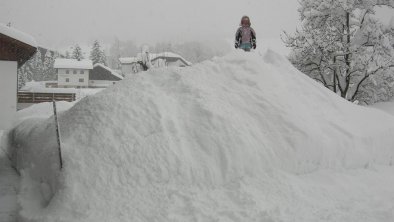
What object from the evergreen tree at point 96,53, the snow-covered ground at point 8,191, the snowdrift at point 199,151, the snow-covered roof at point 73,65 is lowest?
the snow-covered ground at point 8,191

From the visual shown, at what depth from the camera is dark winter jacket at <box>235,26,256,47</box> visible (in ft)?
30.5

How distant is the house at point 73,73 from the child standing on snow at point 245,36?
54.4 metres

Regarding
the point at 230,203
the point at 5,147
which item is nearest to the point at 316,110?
the point at 230,203

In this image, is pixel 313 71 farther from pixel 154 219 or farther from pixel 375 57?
pixel 154 219

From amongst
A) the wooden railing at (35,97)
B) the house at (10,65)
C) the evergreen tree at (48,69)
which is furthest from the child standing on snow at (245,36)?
the evergreen tree at (48,69)

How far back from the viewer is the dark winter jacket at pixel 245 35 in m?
9.29

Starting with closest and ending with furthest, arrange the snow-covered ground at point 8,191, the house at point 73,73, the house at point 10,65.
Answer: the snow-covered ground at point 8,191
the house at point 10,65
the house at point 73,73

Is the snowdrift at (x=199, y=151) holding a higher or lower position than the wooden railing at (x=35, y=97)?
higher

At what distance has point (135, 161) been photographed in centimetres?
A: 498

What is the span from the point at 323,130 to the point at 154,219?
3.63 m

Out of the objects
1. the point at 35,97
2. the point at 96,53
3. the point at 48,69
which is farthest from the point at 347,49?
the point at 48,69

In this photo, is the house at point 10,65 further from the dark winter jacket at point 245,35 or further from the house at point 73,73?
the house at point 73,73

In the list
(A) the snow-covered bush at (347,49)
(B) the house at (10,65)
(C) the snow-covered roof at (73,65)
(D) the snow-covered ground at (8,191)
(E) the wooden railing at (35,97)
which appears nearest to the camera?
(D) the snow-covered ground at (8,191)

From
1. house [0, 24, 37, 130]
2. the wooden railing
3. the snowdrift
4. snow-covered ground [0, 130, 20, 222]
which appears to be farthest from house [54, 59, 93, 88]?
the snowdrift
